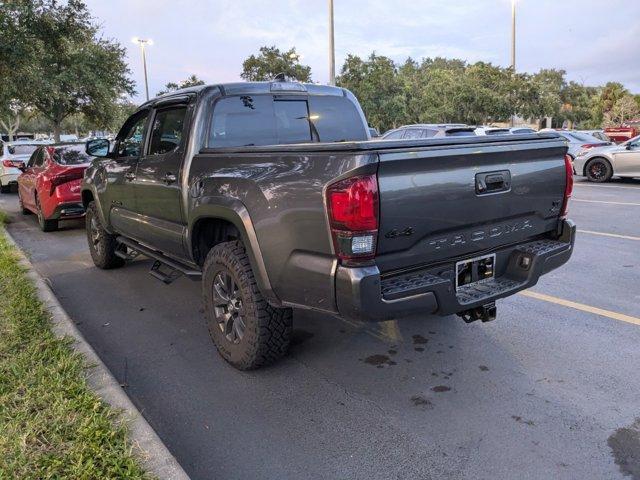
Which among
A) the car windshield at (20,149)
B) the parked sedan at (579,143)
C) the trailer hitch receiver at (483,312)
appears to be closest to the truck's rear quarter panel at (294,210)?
the trailer hitch receiver at (483,312)

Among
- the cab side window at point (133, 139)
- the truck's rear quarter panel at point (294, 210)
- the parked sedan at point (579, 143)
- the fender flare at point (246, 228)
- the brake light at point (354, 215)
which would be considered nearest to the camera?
the brake light at point (354, 215)

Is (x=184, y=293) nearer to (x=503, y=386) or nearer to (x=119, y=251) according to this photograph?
(x=119, y=251)

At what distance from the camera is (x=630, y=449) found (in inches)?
110

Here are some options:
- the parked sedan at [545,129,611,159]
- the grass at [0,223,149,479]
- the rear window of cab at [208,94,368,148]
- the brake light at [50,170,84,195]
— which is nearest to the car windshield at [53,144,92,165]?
the brake light at [50,170,84,195]

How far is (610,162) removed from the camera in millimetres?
15023

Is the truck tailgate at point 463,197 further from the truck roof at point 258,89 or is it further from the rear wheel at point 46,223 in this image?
the rear wheel at point 46,223

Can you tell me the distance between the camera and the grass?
8.32 ft

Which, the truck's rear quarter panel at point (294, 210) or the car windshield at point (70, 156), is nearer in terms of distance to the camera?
the truck's rear quarter panel at point (294, 210)

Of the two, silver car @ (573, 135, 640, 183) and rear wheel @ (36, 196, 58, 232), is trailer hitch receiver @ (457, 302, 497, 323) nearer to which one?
rear wheel @ (36, 196, 58, 232)

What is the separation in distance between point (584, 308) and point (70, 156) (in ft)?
26.8

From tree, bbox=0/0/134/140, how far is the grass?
7.60 m

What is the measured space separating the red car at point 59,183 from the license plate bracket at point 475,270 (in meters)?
7.17

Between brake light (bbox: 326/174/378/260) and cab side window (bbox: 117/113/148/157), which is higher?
cab side window (bbox: 117/113/148/157)

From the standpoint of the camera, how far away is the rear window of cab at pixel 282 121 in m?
4.18
